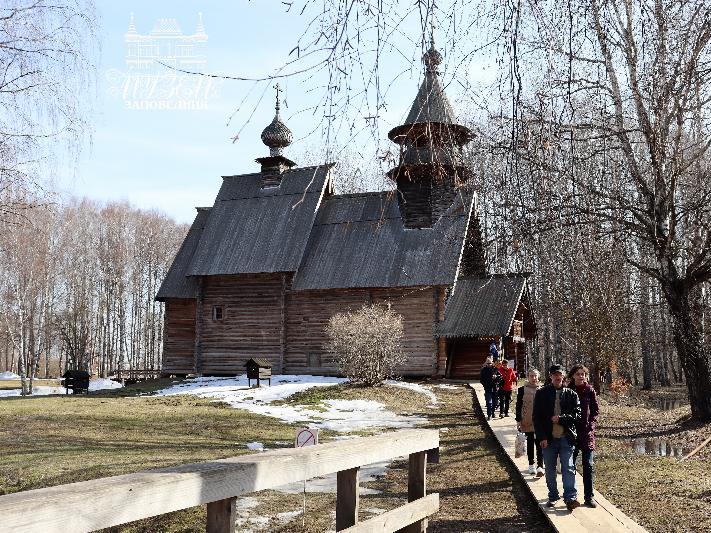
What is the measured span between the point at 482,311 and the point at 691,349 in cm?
1373

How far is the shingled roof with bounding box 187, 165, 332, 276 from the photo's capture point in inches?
1275

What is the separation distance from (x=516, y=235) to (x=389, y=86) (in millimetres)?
2783

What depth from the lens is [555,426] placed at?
8.47 meters

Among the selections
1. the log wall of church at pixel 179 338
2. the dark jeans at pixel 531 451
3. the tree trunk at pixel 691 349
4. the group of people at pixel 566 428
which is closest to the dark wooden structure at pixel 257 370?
the log wall of church at pixel 179 338

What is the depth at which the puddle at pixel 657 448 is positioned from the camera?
14.2 metres

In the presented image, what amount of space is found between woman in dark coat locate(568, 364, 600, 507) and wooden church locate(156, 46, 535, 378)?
19.0 m

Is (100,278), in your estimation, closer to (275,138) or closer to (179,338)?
(179,338)

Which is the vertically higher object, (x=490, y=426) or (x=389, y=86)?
(x=389, y=86)

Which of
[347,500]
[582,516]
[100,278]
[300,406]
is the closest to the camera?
[347,500]

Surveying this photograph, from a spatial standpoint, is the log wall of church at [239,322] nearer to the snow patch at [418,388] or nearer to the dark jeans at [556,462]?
the snow patch at [418,388]

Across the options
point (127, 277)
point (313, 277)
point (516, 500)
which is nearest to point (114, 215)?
point (127, 277)

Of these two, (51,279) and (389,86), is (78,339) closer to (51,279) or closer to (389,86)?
(51,279)

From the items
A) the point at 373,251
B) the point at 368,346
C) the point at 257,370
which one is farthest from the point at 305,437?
the point at 373,251

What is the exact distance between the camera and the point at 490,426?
16203mm
